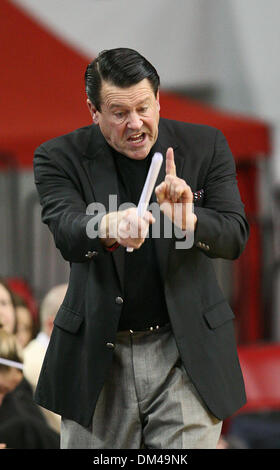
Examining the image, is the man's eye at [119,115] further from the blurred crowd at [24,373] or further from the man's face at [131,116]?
the blurred crowd at [24,373]

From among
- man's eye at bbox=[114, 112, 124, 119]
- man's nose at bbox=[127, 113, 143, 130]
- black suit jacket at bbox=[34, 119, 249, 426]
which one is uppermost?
man's eye at bbox=[114, 112, 124, 119]

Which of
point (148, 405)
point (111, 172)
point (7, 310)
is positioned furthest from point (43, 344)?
point (111, 172)

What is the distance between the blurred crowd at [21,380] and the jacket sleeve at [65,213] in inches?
43.4

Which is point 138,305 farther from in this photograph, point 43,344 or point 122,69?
point 43,344

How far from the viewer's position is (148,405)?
1.94 metres

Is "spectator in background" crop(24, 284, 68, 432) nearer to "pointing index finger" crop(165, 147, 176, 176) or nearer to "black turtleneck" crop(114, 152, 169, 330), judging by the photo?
"black turtleneck" crop(114, 152, 169, 330)

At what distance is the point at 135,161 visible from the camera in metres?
1.93

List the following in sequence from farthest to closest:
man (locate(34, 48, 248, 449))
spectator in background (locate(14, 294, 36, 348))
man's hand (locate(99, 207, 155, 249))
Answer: spectator in background (locate(14, 294, 36, 348)), man (locate(34, 48, 248, 449)), man's hand (locate(99, 207, 155, 249))

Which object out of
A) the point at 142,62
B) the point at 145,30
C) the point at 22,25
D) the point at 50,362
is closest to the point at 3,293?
the point at 50,362

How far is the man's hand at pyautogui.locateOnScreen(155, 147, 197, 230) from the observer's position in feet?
5.61

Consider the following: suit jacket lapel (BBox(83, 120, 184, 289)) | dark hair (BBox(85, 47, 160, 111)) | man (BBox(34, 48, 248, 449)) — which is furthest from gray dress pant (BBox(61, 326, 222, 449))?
dark hair (BBox(85, 47, 160, 111))

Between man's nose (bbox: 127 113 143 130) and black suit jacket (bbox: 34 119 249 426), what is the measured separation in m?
0.14

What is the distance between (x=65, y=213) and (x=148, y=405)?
0.46 metres

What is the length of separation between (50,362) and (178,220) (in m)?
0.49
